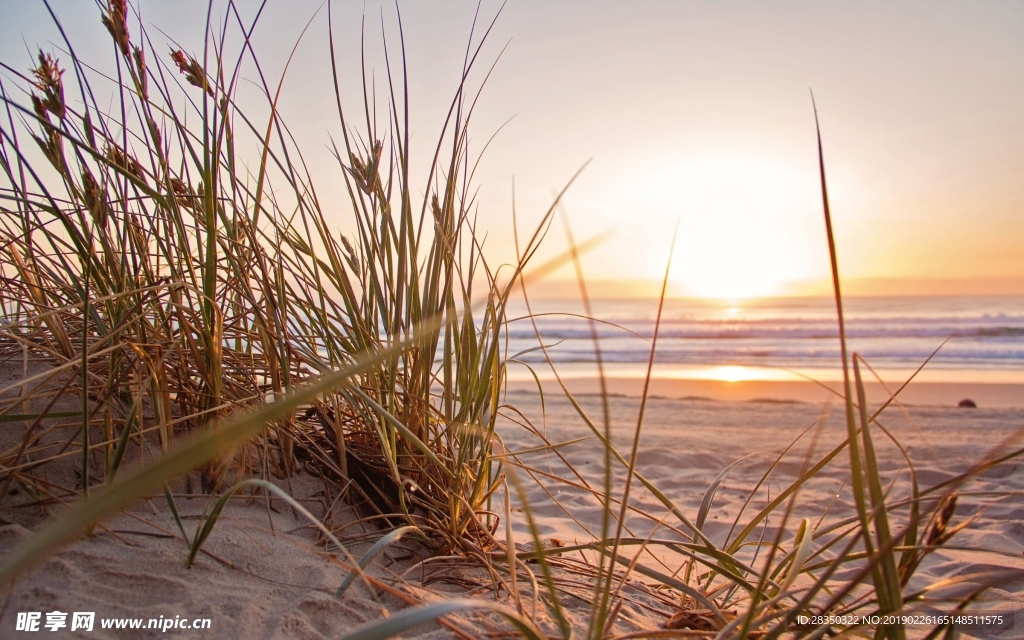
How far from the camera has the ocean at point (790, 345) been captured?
368 inches

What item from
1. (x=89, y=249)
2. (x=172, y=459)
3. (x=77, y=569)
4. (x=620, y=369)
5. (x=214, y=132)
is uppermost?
(x=214, y=132)

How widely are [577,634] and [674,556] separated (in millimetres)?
1283

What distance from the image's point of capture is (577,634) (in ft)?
3.30

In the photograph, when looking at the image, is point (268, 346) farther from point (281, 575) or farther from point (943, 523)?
point (943, 523)

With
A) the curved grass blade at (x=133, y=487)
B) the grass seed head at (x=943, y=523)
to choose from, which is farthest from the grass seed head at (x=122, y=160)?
the grass seed head at (x=943, y=523)

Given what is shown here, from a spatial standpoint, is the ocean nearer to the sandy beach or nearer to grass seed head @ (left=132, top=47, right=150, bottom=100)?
the sandy beach

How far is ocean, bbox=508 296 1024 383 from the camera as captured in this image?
30.7ft

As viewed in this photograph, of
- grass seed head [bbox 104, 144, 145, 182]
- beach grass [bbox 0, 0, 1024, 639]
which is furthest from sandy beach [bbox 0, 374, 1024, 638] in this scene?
grass seed head [bbox 104, 144, 145, 182]

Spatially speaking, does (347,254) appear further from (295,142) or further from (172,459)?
(172,459)

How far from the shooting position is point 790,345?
41.0ft

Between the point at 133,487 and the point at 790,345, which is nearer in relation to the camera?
the point at 133,487

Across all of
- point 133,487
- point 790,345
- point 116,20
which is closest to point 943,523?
point 133,487

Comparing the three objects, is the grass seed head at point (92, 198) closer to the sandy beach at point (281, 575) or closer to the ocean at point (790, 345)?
the sandy beach at point (281, 575)

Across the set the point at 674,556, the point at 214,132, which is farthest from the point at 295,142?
the point at 674,556
